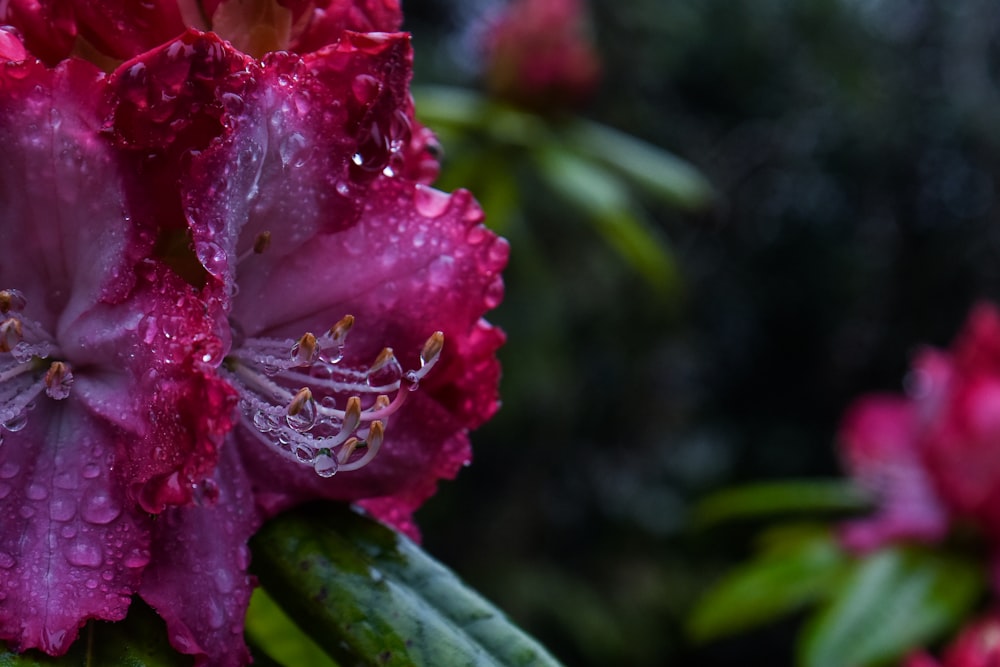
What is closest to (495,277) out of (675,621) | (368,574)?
(368,574)

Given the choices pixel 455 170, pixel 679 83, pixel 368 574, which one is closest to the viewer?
pixel 368 574

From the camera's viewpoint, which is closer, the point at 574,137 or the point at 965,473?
the point at 965,473

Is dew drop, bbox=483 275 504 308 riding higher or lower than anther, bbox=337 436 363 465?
higher

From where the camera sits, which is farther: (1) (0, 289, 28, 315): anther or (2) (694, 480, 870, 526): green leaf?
(2) (694, 480, 870, 526): green leaf

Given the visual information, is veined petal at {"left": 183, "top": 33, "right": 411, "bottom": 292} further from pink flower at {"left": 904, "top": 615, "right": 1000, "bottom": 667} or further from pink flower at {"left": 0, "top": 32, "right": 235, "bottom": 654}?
pink flower at {"left": 904, "top": 615, "right": 1000, "bottom": 667}

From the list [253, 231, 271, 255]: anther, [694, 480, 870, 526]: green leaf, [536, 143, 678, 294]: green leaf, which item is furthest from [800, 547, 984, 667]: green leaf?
[253, 231, 271, 255]: anther

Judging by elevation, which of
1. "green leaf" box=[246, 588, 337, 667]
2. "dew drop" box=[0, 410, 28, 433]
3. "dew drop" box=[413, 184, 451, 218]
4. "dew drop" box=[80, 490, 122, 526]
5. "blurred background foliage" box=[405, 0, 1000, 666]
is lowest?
"blurred background foliage" box=[405, 0, 1000, 666]

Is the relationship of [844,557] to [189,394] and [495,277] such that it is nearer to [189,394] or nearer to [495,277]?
[495,277]

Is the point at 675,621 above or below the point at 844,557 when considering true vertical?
below
